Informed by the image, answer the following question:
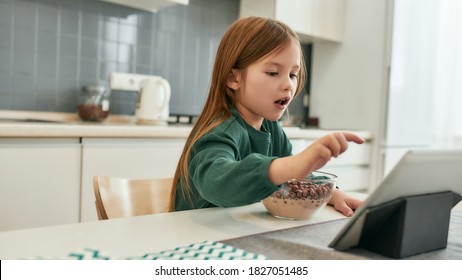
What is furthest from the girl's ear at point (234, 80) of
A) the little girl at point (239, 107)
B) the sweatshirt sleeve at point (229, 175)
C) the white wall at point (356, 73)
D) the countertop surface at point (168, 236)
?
the white wall at point (356, 73)

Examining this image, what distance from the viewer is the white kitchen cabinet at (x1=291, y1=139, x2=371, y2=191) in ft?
9.13

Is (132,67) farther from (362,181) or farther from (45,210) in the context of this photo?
(362,181)

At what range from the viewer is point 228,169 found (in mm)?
747

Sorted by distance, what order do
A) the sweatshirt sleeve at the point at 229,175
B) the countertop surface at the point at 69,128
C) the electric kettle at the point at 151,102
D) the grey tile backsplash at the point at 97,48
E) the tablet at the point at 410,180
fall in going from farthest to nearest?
the electric kettle at the point at 151,102 → the grey tile backsplash at the point at 97,48 → the countertop surface at the point at 69,128 → the sweatshirt sleeve at the point at 229,175 → the tablet at the point at 410,180

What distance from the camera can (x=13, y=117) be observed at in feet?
6.51

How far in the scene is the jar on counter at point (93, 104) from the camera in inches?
82.4

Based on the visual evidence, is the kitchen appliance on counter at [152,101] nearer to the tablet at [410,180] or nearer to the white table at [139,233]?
the white table at [139,233]

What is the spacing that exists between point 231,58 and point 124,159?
891 millimetres

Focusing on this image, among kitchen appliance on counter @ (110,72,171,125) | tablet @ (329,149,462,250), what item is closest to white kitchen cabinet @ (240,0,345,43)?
kitchen appliance on counter @ (110,72,171,125)

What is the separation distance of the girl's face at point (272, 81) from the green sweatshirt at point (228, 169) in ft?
0.20

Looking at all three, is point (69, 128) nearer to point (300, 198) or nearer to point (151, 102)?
point (151, 102)

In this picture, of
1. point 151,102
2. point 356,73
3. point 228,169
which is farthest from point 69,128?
point 356,73

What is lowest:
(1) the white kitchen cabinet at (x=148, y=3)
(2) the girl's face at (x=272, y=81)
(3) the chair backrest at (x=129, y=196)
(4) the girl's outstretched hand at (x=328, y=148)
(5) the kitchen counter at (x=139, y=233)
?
(3) the chair backrest at (x=129, y=196)

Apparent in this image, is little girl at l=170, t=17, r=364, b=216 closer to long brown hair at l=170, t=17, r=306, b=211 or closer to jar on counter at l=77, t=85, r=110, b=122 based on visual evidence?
long brown hair at l=170, t=17, r=306, b=211
